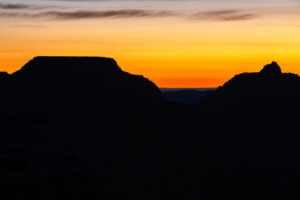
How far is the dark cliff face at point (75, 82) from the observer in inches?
7096

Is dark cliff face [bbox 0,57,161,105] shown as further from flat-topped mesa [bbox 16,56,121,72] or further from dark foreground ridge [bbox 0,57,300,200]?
dark foreground ridge [bbox 0,57,300,200]

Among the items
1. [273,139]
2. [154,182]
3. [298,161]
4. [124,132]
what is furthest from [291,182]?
[124,132]

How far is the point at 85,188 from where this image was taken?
17.5 metres

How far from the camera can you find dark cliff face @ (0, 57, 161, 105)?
591ft

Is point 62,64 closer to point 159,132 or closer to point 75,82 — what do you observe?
point 75,82

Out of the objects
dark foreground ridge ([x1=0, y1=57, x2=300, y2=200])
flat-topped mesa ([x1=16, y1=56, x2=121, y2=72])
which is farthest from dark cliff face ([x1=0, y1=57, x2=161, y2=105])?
dark foreground ridge ([x1=0, y1=57, x2=300, y2=200])

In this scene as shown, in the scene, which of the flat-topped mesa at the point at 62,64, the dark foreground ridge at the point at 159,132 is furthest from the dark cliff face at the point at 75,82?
the dark foreground ridge at the point at 159,132

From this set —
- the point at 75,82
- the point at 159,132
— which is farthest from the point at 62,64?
the point at 159,132

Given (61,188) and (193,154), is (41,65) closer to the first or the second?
(193,154)

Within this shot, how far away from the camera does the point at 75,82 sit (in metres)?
187

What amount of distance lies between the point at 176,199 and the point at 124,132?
3299cm

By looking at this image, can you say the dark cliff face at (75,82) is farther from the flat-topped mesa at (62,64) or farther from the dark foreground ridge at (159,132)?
the dark foreground ridge at (159,132)

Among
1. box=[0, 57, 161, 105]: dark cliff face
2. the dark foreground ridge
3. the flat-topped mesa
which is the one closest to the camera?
the dark foreground ridge

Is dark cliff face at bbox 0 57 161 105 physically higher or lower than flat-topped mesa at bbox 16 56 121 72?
lower
